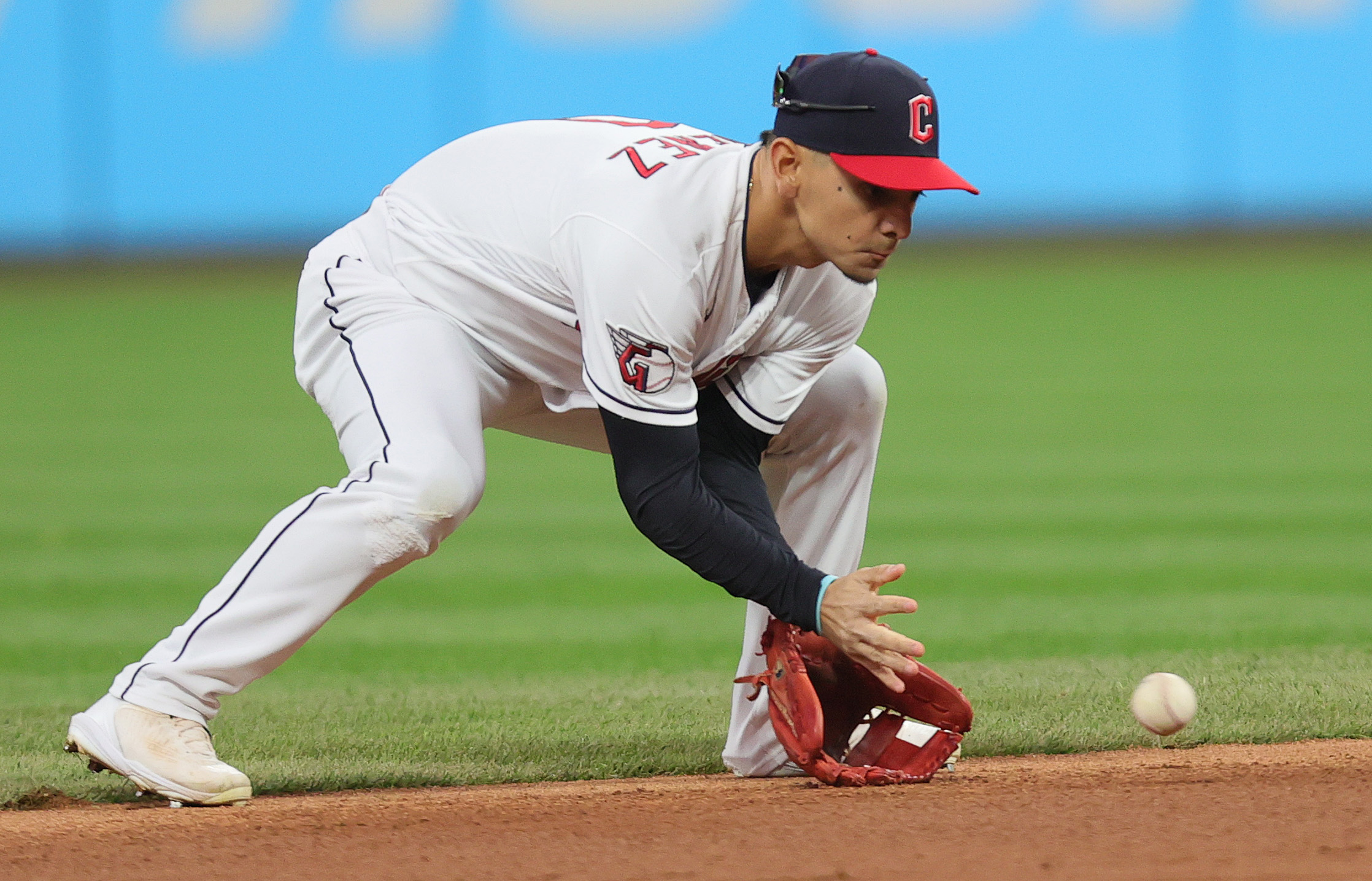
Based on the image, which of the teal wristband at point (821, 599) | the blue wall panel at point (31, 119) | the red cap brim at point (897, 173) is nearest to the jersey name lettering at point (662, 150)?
the red cap brim at point (897, 173)

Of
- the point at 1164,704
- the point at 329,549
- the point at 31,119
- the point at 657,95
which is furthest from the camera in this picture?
the point at 657,95

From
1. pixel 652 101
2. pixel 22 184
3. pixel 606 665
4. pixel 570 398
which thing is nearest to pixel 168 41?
pixel 22 184

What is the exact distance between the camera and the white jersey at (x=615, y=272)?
326 cm

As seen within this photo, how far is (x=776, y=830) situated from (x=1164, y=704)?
1048 mm

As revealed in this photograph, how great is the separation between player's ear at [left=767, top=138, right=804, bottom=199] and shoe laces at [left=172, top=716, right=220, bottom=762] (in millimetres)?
1530

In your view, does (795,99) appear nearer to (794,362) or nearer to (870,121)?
(870,121)

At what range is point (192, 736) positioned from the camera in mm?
3469

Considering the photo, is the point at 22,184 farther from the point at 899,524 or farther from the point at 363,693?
the point at 363,693

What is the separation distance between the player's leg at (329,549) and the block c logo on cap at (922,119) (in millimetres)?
1039

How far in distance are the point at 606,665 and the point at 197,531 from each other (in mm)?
3107

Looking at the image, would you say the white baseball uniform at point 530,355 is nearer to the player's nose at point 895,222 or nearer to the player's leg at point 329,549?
the player's leg at point 329,549

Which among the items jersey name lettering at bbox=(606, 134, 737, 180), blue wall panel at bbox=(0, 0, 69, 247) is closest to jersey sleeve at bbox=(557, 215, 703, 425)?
jersey name lettering at bbox=(606, 134, 737, 180)

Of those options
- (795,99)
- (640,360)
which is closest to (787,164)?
(795,99)

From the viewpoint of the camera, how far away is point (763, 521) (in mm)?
3605
